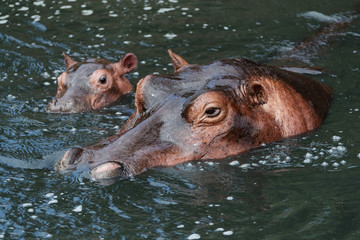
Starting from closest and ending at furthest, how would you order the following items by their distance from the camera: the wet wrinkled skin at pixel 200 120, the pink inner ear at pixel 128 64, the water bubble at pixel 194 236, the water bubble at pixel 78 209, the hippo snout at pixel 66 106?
the water bubble at pixel 194 236 → the water bubble at pixel 78 209 → the wet wrinkled skin at pixel 200 120 → the hippo snout at pixel 66 106 → the pink inner ear at pixel 128 64

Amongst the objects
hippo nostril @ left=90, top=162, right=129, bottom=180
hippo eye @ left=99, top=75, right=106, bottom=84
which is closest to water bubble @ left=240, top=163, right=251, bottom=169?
hippo nostril @ left=90, top=162, right=129, bottom=180

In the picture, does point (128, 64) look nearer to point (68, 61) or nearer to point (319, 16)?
point (68, 61)

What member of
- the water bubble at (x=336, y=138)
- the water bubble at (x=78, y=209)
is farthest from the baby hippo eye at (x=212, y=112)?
the water bubble at (x=78, y=209)

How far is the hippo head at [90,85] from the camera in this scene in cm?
932

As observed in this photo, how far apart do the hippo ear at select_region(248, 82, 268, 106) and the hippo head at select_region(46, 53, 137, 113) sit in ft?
10.8

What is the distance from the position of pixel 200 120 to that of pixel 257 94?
799 millimetres

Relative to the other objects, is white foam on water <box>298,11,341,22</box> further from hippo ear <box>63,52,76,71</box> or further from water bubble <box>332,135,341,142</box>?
water bubble <box>332,135,341,142</box>

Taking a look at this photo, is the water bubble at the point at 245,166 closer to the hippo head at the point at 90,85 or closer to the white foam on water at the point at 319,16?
the hippo head at the point at 90,85

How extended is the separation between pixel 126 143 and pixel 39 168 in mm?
1006

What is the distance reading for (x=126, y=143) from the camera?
6398mm

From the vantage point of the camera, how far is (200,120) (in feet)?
21.5

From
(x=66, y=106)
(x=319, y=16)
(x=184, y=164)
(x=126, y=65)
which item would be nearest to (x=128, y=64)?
(x=126, y=65)

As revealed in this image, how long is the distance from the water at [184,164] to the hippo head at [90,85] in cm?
25

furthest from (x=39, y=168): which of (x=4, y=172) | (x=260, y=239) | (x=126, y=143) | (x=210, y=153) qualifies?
(x=260, y=239)
